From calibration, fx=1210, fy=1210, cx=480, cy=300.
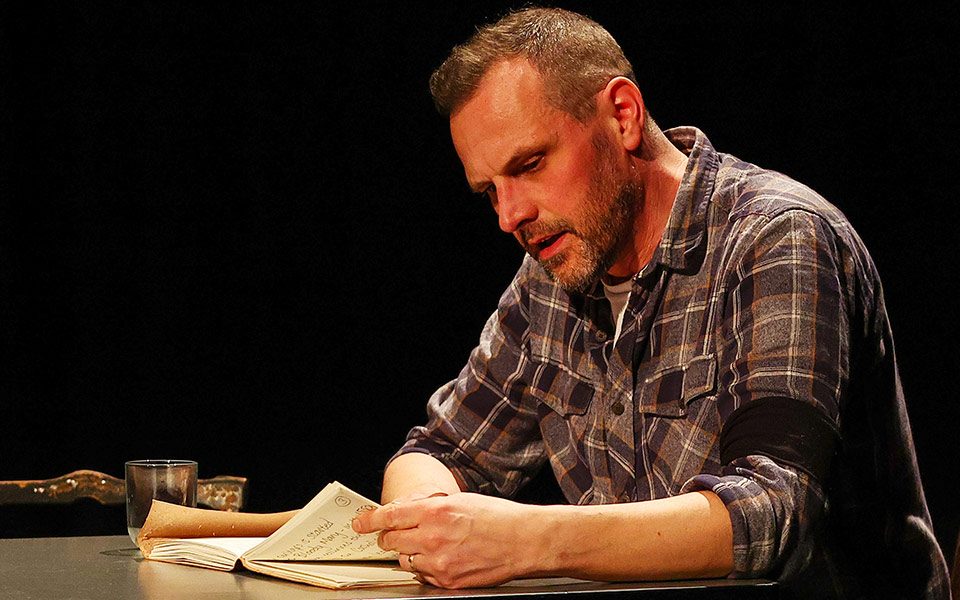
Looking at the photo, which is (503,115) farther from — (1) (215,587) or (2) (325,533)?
(1) (215,587)

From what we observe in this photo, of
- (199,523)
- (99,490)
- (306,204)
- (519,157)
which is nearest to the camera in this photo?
(199,523)

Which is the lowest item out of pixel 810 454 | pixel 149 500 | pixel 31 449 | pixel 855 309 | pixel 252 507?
pixel 252 507

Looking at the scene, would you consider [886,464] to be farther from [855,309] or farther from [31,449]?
[31,449]

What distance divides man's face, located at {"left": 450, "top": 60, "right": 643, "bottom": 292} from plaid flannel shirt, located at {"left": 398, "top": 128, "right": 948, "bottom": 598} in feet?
0.32

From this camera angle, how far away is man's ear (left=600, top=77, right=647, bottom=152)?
5.88 ft

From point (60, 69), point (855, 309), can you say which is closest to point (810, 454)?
point (855, 309)

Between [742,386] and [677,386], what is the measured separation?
0.23 m

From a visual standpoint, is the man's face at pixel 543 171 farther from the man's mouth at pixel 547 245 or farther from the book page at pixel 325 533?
the book page at pixel 325 533

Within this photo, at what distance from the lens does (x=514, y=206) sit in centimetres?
173

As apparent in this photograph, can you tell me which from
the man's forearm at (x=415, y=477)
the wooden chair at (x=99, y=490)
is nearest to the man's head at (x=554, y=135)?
the man's forearm at (x=415, y=477)

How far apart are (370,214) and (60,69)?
921 mm

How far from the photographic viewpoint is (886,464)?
1.66 metres

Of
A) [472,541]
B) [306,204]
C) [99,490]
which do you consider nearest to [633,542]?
[472,541]

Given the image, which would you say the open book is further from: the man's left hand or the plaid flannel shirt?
the plaid flannel shirt
